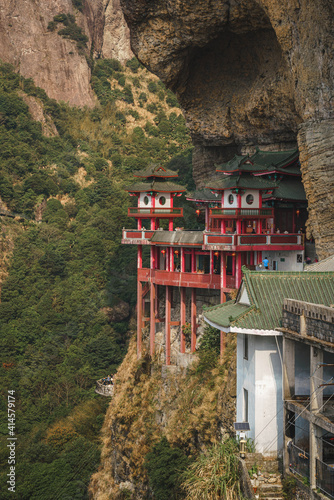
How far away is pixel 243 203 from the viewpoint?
3344 centimetres

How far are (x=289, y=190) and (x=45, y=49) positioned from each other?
82.2 m

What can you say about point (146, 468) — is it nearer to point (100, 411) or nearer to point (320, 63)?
point (320, 63)

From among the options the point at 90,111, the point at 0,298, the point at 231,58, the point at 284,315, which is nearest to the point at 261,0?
the point at 231,58

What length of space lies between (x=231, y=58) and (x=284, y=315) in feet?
79.0

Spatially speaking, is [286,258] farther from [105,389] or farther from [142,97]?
[142,97]

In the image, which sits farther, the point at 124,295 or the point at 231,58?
the point at 124,295

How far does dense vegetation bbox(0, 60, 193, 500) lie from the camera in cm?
5038

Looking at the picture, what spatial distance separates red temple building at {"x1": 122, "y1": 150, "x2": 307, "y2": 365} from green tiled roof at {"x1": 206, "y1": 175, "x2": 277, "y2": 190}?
5 centimetres

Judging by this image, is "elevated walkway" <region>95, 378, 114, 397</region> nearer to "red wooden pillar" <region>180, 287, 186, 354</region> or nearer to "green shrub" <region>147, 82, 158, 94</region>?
"red wooden pillar" <region>180, 287, 186, 354</region>

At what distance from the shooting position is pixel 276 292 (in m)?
21.0

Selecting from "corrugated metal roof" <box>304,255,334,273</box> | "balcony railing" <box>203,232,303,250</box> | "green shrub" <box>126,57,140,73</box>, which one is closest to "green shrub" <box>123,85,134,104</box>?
"green shrub" <box>126,57,140,73</box>

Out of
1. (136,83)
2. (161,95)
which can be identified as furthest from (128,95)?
(161,95)

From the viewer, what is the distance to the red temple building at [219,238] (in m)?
32.6

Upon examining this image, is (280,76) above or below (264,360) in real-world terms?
above
